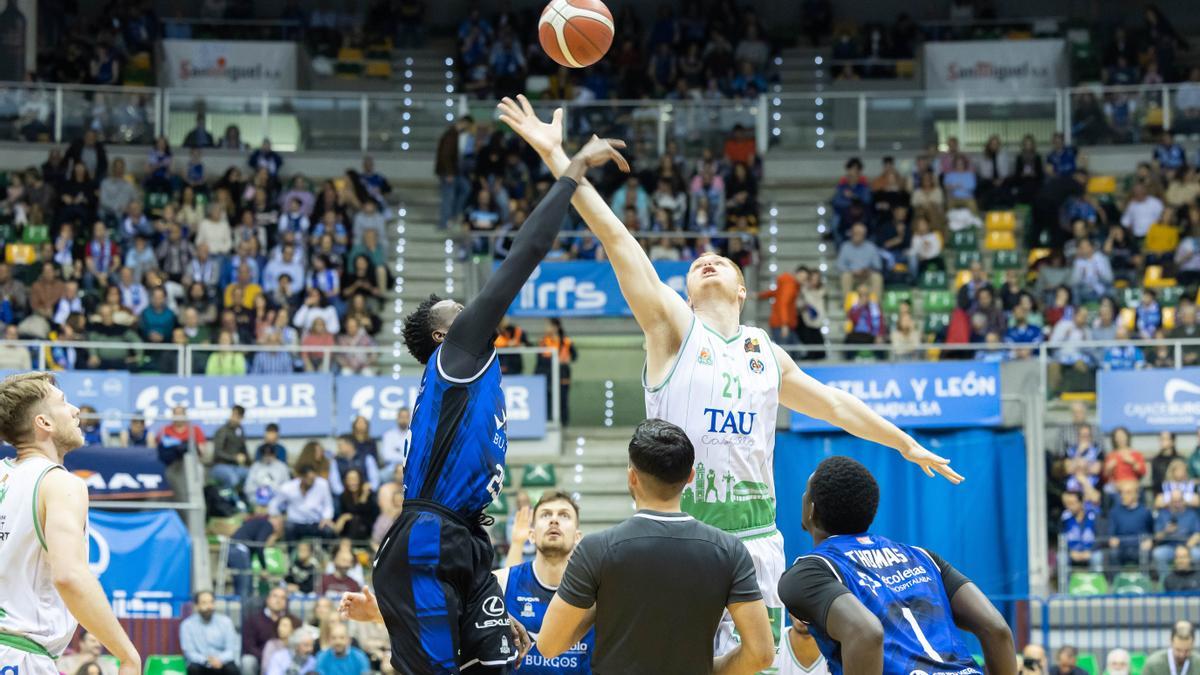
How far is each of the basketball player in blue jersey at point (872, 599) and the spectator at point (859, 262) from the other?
55.6ft

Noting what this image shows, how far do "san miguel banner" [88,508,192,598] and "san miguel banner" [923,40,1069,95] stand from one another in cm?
1683

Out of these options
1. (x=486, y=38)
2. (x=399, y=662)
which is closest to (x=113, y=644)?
(x=399, y=662)

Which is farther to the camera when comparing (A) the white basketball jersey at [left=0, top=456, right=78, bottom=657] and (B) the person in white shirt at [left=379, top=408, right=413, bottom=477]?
(B) the person in white shirt at [left=379, top=408, right=413, bottom=477]

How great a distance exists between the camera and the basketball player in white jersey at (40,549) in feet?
20.6

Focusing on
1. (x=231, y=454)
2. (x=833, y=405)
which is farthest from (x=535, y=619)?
(x=231, y=454)

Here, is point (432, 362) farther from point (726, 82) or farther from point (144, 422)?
point (726, 82)

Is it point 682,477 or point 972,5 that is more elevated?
point 972,5

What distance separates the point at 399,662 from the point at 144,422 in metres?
13.2

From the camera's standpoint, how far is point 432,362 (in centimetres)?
645

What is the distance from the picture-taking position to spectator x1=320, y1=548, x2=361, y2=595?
16.7m

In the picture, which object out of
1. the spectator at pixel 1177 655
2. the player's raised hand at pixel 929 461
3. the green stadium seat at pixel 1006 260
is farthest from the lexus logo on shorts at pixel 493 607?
the green stadium seat at pixel 1006 260

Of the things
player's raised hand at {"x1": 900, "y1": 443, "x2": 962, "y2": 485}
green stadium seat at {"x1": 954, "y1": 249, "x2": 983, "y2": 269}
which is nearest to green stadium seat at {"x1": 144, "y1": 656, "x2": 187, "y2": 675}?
player's raised hand at {"x1": 900, "y1": 443, "x2": 962, "y2": 485}

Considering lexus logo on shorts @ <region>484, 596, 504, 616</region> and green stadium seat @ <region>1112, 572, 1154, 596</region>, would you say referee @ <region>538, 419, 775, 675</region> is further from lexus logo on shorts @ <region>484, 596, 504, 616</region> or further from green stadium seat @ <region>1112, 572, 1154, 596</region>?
green stadium seat @ <region>1112, 572, 1154, 596</region>

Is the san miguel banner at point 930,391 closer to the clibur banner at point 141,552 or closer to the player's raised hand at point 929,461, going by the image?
the clibur banner at point 141,552
